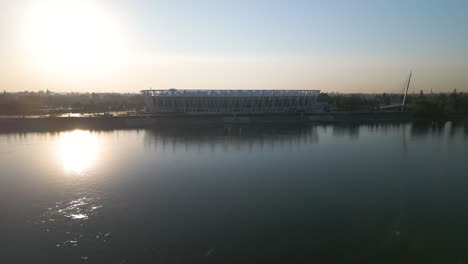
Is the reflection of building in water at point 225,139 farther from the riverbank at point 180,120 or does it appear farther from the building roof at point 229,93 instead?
the building roof at point 229,93

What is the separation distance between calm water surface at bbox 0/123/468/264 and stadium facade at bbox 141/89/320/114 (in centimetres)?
1235

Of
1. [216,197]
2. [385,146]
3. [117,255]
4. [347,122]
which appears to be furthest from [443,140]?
[117,255]

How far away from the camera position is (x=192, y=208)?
5.87 m

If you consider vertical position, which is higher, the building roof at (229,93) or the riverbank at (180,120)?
the building roof at (229,93)

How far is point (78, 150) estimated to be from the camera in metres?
11.6

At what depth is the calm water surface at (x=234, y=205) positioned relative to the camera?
4.32 metres

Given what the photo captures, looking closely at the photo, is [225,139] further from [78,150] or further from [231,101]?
[231,101]

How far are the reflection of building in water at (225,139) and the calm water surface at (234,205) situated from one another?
628mm

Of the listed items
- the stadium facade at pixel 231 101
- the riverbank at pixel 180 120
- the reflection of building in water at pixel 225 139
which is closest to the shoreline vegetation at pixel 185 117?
the riverbank at pixel 180 120

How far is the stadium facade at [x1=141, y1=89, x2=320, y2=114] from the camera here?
23828 millimetres

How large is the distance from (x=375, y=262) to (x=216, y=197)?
3169 millimetres

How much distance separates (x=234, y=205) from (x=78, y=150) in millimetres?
7716

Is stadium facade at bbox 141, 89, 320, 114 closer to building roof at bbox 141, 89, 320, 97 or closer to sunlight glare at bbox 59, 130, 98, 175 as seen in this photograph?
building roof at bbox 141, 89, 320, 97

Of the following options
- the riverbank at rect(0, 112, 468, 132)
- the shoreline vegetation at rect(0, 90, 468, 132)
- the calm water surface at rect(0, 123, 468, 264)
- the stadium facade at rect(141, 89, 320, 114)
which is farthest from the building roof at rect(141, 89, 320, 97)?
the calm water surface at rect(0, 123, 468, 264)
